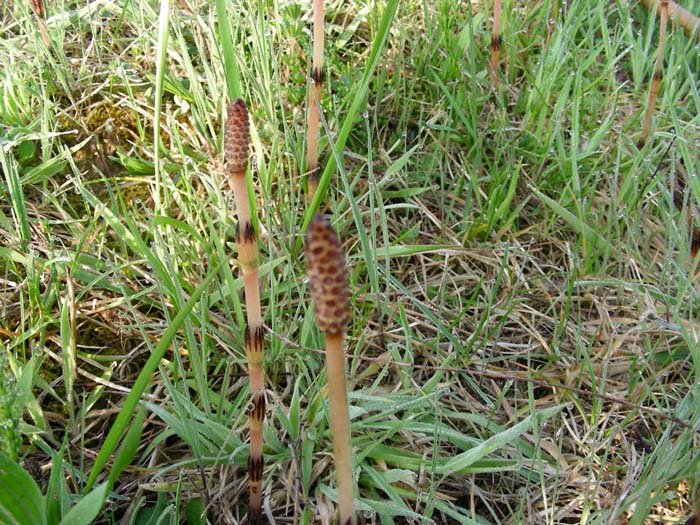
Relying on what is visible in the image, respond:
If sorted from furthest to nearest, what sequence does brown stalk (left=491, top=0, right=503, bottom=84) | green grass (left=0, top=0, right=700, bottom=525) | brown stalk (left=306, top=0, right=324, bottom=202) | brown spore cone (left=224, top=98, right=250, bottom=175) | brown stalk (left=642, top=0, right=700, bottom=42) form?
brown stalk (left=642, top=0, right=700, bottom=42)
brown stalk (left=491, top=0, right=503, bottom=84)
brown stalk (left=306, top=0, right=324, bottom=202)
green grass (left=0, top=0, right=700, bottom=525)
brown spore cone (left=224, top=98, right=250, bottom=175)

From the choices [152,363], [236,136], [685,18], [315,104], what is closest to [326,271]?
[236,136]

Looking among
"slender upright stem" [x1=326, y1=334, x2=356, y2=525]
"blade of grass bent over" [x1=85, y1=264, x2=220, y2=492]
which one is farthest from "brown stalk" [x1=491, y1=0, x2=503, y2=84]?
"slender upright stem" [x1=326, y1=334, x2=356, y2=525]

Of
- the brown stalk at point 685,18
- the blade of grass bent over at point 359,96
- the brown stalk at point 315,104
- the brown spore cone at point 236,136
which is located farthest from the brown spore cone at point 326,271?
the brown stalk at point 685,18

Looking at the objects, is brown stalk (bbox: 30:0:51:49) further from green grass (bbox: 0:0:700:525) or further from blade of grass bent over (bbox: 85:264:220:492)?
blade of grass bent over (bbox: 85:264:220:492)

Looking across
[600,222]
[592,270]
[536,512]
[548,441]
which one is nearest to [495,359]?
[548,441]

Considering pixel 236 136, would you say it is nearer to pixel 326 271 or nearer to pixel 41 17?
pixel 326 271

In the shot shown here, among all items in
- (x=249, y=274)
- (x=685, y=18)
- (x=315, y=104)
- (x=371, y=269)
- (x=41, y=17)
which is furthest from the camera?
(x=685, y=18)
